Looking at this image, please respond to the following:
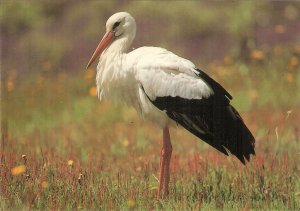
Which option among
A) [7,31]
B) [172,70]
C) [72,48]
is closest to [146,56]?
[172,70]

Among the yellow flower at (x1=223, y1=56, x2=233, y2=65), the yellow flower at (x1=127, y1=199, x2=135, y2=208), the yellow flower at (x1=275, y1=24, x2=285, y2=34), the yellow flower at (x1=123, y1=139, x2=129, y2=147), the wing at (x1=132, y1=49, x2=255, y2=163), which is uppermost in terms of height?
the yellow flower at (x1=275, y1=24, x2=285, y2=34)

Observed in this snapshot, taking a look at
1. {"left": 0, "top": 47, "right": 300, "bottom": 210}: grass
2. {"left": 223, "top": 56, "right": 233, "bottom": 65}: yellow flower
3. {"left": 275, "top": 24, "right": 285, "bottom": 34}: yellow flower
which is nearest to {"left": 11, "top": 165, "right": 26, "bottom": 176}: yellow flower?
{"left": 0, "top": 47, "right": 300, "bottom": 210}: grass

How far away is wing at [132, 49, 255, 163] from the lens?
16.3 ft

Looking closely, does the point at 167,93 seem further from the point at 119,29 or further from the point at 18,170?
the point at 18,170

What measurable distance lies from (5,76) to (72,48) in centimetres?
63

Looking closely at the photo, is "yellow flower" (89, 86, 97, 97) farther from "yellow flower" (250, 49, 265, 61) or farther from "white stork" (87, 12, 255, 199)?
"yellow flower" (250, 49, 265, 61)

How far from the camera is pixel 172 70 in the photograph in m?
5.00

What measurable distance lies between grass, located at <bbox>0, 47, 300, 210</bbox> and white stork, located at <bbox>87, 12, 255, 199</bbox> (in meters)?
0.23

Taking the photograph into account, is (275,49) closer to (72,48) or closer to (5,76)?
(72,48)

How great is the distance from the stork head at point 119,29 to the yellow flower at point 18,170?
0.96 meters

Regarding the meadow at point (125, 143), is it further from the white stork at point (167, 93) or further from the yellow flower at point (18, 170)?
the white stork at point (167, 93)

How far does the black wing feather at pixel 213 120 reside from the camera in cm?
499

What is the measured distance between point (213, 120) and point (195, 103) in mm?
179

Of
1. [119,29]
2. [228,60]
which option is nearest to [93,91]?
[119,29]
